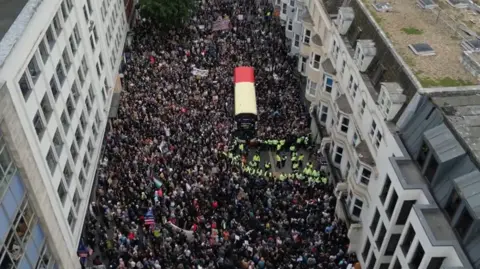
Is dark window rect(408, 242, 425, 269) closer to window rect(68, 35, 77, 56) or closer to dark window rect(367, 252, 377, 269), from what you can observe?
dark window rect(367, 252, 377, 269)

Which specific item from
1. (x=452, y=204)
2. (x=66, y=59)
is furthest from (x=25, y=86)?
(x=452, y=204)

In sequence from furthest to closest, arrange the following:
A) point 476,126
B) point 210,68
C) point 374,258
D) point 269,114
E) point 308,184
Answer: point 210,68 < point 269,114 < point 308,184 < point 374,258 < point 476,126

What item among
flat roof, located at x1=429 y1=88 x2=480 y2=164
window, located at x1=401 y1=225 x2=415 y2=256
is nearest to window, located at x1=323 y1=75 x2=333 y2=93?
flat roof, located at x1=429 y1=88 x2=480 y2=164

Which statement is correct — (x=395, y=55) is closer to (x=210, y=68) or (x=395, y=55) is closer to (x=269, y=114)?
(x=269, y=114)

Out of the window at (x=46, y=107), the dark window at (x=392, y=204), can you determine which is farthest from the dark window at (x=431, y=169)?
the window at (x=46, y=107)

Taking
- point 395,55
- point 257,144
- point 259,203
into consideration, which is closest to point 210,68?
point 257,144

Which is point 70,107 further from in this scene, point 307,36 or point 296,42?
point 296,42

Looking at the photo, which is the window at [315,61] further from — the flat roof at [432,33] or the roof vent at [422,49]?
the roof vent at [422,49]
